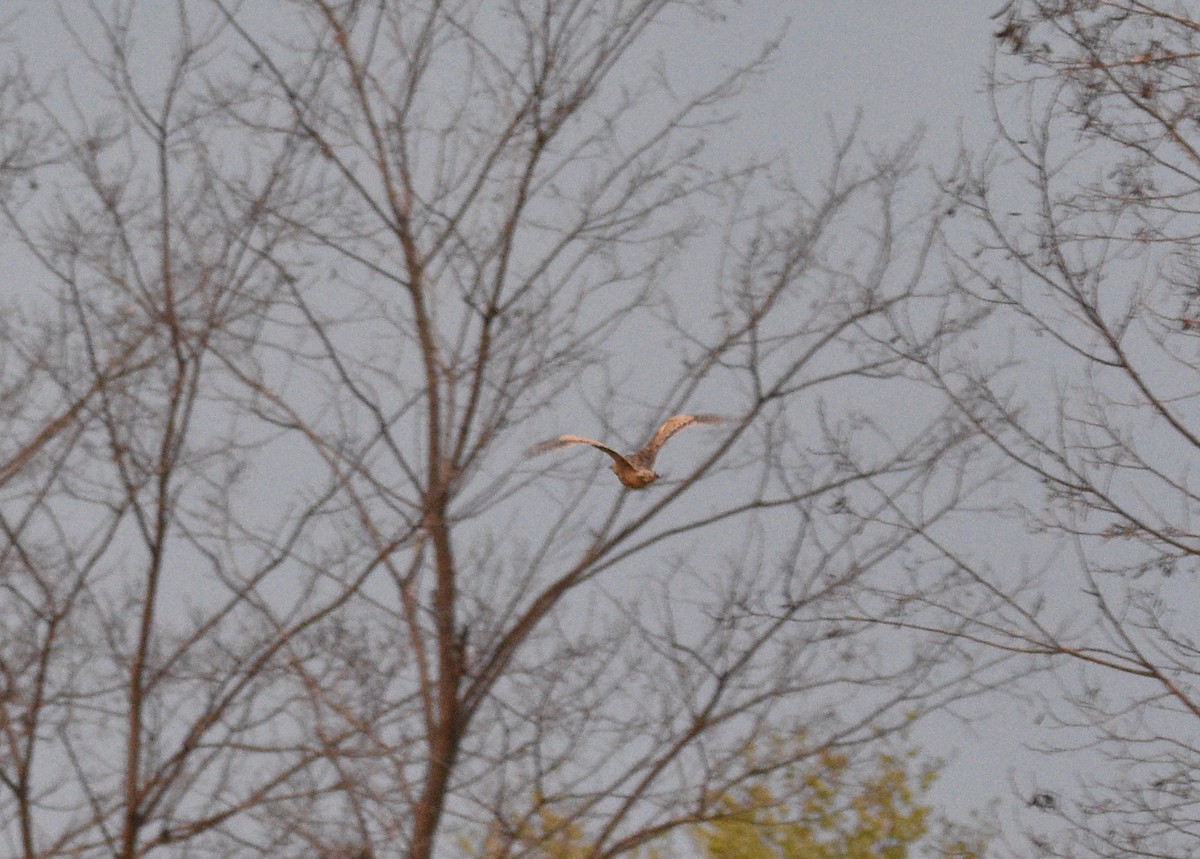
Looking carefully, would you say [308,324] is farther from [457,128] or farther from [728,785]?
[728,785]

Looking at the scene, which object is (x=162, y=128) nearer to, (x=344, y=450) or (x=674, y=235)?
(x=344, y=450)

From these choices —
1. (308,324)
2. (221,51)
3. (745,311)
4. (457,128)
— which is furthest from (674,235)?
(221,51)

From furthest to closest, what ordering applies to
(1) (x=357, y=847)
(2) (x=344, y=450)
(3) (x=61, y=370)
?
(3) (x=61, y=370)
(2) (x=344, y=450)
(1) (x=357, y=847)

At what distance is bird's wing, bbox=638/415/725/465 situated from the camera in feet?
18.7

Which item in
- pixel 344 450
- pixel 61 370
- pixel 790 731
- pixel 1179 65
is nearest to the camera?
pixel 1179 65

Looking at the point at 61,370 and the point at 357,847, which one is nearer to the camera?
the point at 357,847

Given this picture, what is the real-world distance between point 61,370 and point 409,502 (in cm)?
287

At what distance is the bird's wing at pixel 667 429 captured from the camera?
18.7 feet

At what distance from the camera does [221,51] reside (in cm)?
891

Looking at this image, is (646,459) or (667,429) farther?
(646,459)

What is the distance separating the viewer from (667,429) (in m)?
5.85

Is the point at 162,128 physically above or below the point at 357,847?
above

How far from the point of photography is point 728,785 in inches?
303

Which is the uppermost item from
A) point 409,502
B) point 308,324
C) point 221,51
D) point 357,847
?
point 221,51
